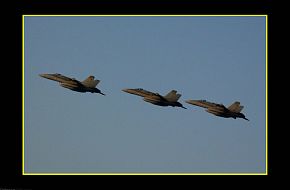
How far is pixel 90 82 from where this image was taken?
339 ft

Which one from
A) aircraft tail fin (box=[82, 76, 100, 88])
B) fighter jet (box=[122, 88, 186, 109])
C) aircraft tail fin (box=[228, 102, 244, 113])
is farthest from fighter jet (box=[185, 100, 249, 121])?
aircraft tail fin (box=[82, 76, 100, 88])

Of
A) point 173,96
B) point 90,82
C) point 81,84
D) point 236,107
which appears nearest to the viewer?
point 90,82

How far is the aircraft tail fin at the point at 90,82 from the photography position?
103062 millimetres

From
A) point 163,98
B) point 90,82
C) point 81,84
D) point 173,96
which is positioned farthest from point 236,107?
point 81,84

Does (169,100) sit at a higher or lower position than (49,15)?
lower

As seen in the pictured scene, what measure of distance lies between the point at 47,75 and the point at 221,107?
112 feet

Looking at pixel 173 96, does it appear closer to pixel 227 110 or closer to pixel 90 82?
pixel 227 110

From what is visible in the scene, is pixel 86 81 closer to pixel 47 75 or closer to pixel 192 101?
pixel 47 75

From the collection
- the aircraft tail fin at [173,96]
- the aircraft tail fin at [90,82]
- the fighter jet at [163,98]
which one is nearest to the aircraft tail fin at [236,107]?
the fighter jet at [163,98]

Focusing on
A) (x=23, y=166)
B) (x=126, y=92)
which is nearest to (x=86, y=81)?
(x=126, y=92)
